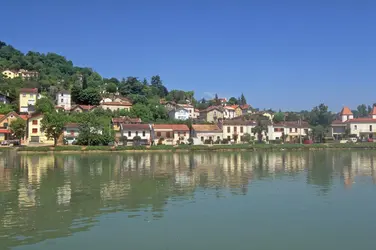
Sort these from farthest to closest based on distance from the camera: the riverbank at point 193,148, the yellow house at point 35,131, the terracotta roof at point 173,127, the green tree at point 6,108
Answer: the green tree at point 6,108 → the terracotta roof at point 173,127 → the yellow house at point 35,131 → the riverbank at point 193,148

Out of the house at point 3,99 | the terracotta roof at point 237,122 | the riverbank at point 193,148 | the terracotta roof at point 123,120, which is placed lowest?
the riverbank at point 193,148

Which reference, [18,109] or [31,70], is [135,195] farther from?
[31,70]

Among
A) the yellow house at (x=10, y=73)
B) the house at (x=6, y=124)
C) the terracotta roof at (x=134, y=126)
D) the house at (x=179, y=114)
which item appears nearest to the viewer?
the house at (x=6, y=124)

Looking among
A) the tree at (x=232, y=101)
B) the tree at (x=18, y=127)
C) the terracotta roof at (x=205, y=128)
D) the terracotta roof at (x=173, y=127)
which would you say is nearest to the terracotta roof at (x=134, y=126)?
the terracotta roof at (x=173, y=127)

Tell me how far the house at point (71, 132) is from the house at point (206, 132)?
19.8 metres

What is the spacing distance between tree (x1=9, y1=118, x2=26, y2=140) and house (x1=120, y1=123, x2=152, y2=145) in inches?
577

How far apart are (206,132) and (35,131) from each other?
28.2m

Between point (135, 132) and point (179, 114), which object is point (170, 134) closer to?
point (135, 132)

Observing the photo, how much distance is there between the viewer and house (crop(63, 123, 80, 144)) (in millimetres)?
60375

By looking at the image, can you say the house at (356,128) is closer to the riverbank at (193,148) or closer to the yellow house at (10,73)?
the riverbank at (193,148)

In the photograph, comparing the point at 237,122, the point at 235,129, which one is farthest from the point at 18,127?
the point at 237,122

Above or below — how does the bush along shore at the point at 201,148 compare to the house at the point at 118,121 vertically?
below

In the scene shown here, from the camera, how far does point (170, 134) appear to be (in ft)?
219

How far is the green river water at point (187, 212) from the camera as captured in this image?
504 inches
